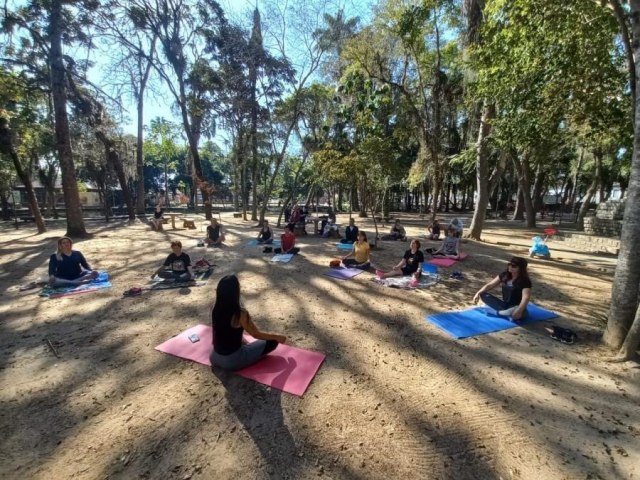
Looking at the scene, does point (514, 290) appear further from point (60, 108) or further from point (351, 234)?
point (60, 108)

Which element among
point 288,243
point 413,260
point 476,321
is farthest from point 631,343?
point 288,243

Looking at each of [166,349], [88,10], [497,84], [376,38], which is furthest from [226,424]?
[88,10]

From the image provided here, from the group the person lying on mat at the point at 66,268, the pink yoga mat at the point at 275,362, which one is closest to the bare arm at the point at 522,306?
the pink yoga mat at the point at 275,362

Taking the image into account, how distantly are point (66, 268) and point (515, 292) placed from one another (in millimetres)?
8091

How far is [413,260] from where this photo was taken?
697 centimetres

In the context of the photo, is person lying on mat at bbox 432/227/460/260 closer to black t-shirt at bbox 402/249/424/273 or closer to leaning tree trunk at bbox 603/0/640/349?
black t-shirt at bbox 402/249/424/273

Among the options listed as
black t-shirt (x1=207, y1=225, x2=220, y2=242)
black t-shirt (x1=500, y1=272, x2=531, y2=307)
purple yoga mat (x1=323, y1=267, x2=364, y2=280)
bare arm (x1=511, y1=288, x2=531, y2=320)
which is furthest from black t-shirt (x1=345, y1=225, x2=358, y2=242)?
bare arm (x1=511, y1=288, x2=531, y2=320)

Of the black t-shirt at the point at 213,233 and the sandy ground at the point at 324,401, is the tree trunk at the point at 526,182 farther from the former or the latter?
the black t-shirt at the point at 213,233

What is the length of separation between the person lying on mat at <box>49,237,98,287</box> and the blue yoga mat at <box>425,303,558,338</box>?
6.58 meters

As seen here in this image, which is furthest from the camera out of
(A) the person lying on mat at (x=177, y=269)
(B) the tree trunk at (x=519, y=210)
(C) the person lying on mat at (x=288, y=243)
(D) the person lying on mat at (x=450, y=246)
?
(B) the tree trunk at (x=519, y=210)

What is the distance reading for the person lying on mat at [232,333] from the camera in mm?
3203

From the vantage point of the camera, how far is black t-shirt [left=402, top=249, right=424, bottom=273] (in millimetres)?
6918

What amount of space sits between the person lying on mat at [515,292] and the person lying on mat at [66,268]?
764 centimetres

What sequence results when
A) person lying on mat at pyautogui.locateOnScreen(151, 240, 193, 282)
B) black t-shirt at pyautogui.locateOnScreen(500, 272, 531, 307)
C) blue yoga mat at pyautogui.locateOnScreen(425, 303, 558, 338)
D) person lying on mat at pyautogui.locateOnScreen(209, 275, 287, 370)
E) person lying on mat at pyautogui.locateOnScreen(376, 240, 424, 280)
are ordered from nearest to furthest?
person lying on mat at pyautogui.locateOnScreen(209, 275, 287, 370)
blue yoga mat at pyautogui.locateOnScreen(425, 303, 558, 338)
black t-shirt at pyautogui.locateOnScreen(500, 272, 531, 307)
person lying on mat at pyautogui.locateOnScreen(151, 240, 193, 282)
person lying on mat at pyautogui.locateOnScreen(376, 240, 424, 280)
